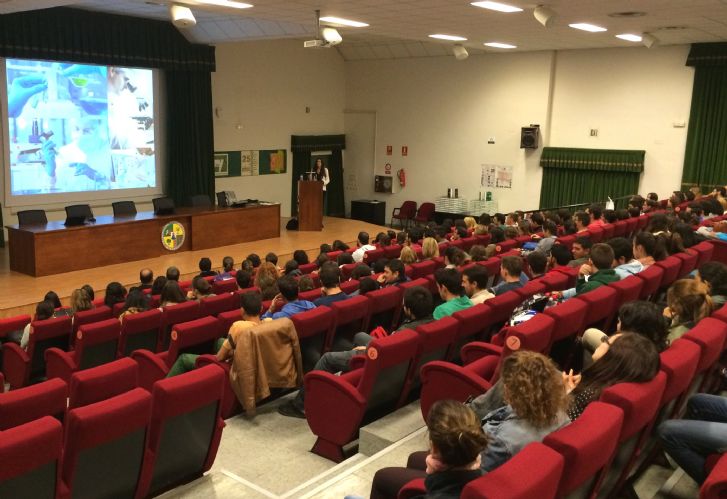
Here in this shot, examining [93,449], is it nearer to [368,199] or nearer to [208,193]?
[208,193]

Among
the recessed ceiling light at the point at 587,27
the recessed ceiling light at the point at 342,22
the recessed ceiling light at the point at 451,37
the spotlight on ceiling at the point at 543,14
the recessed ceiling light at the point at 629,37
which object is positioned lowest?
the spotlight on ceiling at the point at 543,14

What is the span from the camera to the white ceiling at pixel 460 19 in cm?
791

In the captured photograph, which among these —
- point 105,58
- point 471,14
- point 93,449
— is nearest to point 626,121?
point 471,14

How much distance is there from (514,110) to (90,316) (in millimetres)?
10681

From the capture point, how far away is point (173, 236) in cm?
1141

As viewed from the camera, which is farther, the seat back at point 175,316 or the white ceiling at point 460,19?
the white ceiling at point 460,19

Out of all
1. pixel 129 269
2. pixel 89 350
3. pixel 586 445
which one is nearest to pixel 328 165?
pixel 129 269

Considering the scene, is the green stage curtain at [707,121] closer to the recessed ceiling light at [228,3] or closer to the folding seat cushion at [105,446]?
the recessed ceiling light at [228,3]

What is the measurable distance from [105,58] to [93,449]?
10384mm

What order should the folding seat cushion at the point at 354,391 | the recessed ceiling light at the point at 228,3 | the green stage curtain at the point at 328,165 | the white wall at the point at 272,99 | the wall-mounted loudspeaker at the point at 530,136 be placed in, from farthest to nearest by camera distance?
the green stage curtain at the point at 328,165 → the white wall at the point at 272,99 → the wall-mounted loudspeaker at the point at 530,136 → the recessed ceiling light at the point at 228,3 → the folding seat cushion at the point at 354,391

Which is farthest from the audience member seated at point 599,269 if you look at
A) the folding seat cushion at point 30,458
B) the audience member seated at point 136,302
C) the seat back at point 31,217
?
the seat back at point 31,217

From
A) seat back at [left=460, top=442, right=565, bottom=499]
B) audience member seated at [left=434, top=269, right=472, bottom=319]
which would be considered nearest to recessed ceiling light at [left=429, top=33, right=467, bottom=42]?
audience member seated at [left=434, top=269, right=472, bottom=319]

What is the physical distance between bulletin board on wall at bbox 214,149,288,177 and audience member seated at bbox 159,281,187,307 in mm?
8707

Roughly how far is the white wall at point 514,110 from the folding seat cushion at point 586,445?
11.7 m
